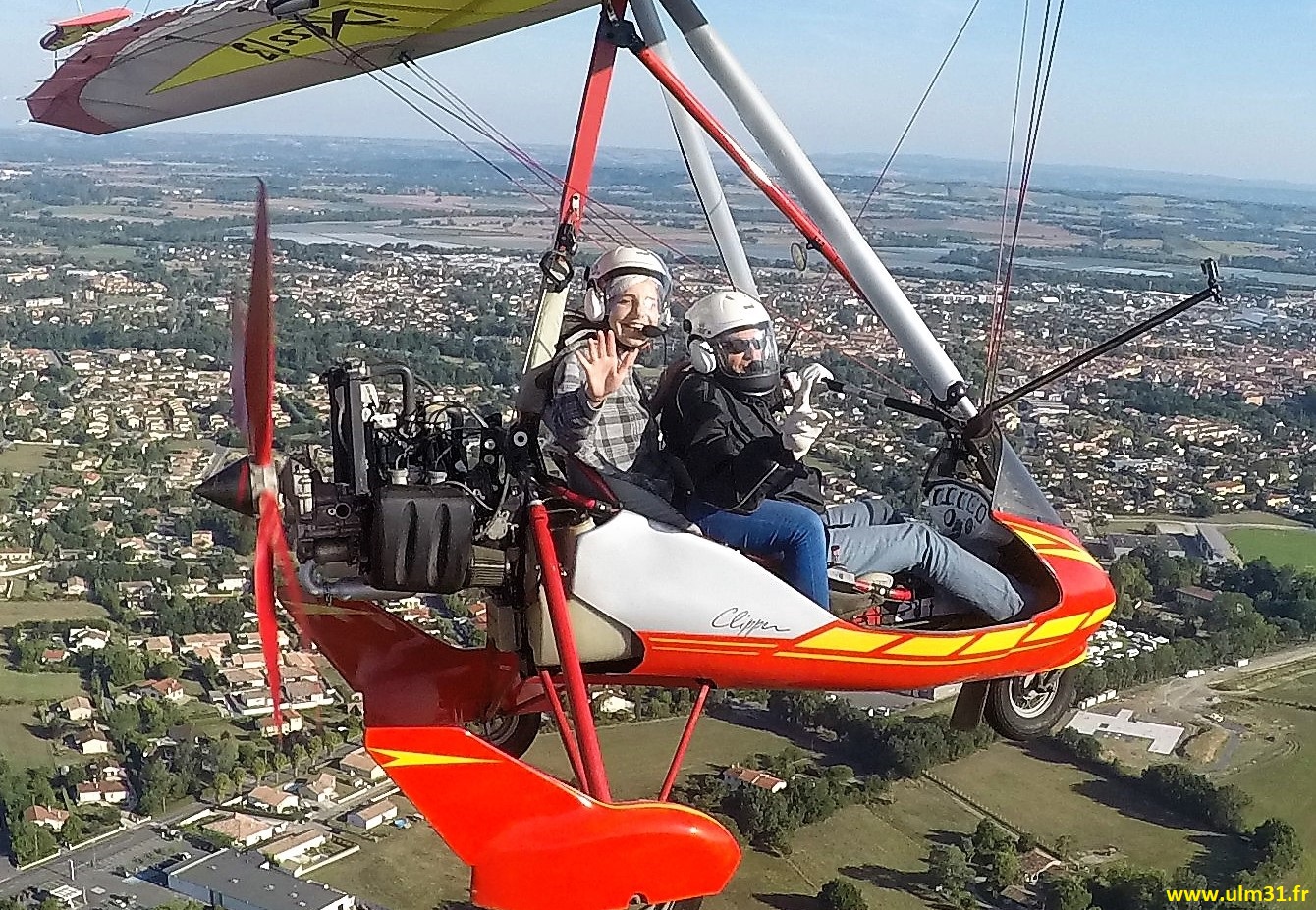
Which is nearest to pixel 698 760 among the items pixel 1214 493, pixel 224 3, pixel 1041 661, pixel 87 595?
pixel 1041 661

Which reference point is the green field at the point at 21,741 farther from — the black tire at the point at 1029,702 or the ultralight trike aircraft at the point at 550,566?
the black tire at the point at 1029,702

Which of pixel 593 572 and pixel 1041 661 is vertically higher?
pixel 593 572

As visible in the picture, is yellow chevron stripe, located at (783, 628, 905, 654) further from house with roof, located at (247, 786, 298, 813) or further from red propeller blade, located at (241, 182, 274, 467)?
house with roof, located at (247, 786, 298, 813)

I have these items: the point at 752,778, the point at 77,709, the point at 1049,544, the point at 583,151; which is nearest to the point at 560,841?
the point at 1049,544

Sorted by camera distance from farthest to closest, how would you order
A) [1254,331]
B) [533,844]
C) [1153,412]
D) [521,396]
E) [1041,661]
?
[1254,331]
[1153,412]
[1041,661]
[521,396]
[533,844]

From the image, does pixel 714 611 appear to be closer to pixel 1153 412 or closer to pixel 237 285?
pixel 237 285

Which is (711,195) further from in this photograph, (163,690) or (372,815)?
(163,690)

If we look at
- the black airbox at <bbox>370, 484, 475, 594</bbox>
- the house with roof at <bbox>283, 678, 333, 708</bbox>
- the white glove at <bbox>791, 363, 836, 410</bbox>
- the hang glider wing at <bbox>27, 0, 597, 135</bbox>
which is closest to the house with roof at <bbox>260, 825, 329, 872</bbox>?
the house with roof at <bbox>283, 678, 333, 708</bbox>
